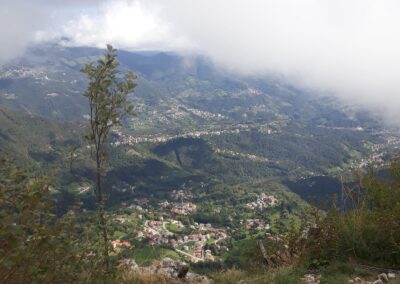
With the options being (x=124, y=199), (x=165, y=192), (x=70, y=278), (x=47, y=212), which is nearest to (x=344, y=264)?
(x=70, y=278)

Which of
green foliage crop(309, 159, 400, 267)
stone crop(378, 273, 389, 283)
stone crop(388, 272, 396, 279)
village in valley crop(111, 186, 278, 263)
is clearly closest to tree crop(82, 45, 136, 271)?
green foliage crop(309, 159, 400, 267)

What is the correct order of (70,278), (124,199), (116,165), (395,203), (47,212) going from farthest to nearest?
(116,165) → (124,199) → (395,203) → (70,278) → (47,212)

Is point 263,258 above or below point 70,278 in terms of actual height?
below

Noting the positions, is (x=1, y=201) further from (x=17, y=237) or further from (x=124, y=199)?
(x=124, y=199)

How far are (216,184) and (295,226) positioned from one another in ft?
508

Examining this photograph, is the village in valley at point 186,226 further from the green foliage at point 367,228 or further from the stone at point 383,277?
the stone at point 383,277

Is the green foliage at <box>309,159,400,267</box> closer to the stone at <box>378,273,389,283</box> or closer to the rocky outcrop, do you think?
the stone at <box>378,273,389,283</box>

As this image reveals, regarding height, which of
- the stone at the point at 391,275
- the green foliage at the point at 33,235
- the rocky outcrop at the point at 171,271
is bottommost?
the rocky outcrop at the point at 171,271

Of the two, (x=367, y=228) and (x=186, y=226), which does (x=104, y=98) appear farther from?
(x=186, y=226)

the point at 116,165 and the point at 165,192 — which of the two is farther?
the point at 116,165

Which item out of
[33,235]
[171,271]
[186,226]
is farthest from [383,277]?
[186,226]

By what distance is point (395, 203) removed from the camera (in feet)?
25.0

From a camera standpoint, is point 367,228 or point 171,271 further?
point 171,271

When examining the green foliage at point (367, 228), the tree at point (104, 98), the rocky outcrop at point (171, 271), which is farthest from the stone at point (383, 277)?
the tree at point (104, 98)
